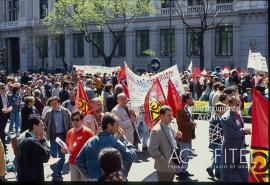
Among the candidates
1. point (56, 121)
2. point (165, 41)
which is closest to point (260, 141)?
point (56, 121)

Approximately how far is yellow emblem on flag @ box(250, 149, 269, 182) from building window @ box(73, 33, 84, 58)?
126ft

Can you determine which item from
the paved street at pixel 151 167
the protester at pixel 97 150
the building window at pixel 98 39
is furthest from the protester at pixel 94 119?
the building window at pixel 98 39

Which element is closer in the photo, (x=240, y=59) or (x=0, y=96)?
(x=0, y=96)

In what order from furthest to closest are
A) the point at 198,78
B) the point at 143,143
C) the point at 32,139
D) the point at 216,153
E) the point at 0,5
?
the point at 198,78, the point at 0,5, the point at 143,143, the point at 216,153, the point at 32,139

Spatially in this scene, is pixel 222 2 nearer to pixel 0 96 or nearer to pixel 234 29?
pixel 234 29

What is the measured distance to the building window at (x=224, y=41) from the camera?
40003 millimetres

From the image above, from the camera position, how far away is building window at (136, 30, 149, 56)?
45.5m

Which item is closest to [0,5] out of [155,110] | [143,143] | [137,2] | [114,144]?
[143,143]

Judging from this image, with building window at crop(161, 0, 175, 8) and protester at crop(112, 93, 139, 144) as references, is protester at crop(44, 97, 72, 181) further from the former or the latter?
building window at crop(161, 0, 175, 8)

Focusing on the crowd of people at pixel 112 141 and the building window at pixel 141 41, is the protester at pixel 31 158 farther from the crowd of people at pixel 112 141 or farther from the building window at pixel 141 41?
the building window at pixel 141 41

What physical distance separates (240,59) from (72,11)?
44.2 ft

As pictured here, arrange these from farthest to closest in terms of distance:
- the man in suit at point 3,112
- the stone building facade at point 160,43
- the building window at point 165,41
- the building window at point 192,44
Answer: the building window at point 165,41, the building window at point 192,44, the stone building facade at point 160,43, the man in suit at point 3,112

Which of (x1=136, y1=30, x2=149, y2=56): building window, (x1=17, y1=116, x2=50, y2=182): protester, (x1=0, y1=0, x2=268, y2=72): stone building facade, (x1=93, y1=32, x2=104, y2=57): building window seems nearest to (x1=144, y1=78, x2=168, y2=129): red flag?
(x1=17, y1=116, x2=50, y2=182): protester

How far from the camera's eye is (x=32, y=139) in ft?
22.6
